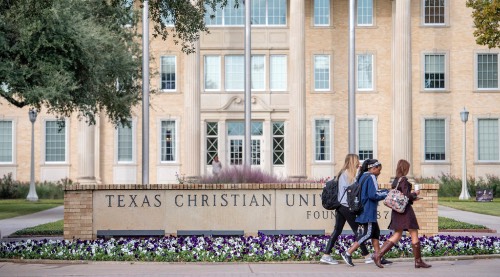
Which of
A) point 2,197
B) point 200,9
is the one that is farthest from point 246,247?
point 2,197

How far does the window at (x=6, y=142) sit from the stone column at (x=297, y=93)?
604 inches

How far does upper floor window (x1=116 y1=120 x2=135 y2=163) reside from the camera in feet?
176

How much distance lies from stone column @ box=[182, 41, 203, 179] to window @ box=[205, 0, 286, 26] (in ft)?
12.1

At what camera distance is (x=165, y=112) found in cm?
5369

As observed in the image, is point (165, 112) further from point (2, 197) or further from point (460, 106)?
point (460, 106)

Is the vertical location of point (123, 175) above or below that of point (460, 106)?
below

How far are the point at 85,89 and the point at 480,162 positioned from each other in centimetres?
2698

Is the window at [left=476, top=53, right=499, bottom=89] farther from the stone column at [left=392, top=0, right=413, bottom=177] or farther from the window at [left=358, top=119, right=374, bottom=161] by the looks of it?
the window at [left=358, top=119, right=374, bottom=161]

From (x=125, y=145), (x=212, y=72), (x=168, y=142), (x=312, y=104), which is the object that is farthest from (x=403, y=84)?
(x=125, y=145)

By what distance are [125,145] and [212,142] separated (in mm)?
4749

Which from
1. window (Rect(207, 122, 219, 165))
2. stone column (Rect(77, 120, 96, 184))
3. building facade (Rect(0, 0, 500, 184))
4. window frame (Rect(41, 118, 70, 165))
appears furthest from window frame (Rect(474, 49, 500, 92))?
window frame (Rect(41, 118, 70, 165))

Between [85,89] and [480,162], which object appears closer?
[85,89]

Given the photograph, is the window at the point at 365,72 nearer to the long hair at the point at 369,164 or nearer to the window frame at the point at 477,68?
the window frame at the point at 477,68

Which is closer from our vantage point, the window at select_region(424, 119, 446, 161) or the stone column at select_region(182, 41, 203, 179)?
the stone column at select_region(182, 41, 203, 179)
